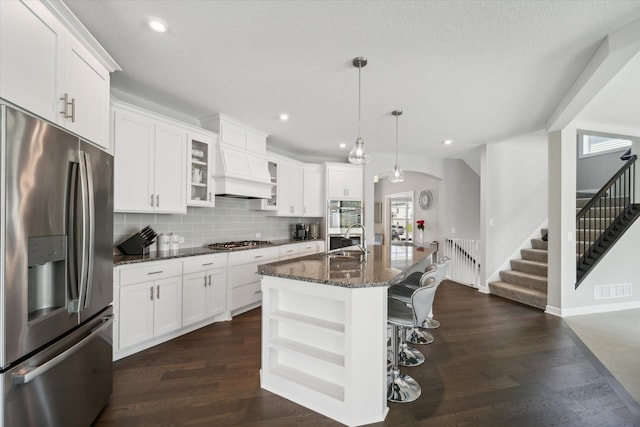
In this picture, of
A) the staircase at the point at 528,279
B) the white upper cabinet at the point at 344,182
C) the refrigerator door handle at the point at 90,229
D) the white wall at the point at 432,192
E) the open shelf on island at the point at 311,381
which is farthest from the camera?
the white wall at the point at 432,192

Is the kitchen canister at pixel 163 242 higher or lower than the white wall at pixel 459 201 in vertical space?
lower

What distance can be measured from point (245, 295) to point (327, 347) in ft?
7.00

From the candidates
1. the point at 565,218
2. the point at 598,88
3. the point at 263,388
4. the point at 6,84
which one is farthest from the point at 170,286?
the point at 565,218

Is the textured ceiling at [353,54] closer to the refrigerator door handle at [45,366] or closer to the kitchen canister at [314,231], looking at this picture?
the refrigerator door handle at [45,366]

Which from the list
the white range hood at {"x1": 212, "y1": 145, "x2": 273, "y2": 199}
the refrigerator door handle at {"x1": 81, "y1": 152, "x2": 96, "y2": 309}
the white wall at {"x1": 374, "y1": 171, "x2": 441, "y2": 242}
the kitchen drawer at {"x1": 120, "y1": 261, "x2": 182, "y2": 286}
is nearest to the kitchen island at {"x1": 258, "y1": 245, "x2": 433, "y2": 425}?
the refrigerator door handle at {"x1": 81, "y1": 152, "x2": 96, "y2": 309}

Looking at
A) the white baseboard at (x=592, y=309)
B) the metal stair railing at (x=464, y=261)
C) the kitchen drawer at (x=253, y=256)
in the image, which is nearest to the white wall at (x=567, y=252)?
the white baseboard at (x=592, y=309)

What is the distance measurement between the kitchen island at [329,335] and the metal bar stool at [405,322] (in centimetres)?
19

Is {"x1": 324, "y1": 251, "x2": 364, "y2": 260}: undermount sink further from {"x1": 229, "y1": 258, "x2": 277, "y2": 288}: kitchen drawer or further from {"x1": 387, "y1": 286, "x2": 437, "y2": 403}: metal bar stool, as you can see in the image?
{"x1": 229, "y1": 258, "x2": 277, "y2": 288}: kitchen drawer

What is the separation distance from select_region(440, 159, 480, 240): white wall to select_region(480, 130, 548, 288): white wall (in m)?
1.16

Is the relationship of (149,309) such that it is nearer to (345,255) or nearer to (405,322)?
Answer: (345,255)

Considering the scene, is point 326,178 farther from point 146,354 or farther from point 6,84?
point 6,84

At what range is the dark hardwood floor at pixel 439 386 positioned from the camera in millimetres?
1924

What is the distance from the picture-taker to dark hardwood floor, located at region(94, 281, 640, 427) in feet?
6.31

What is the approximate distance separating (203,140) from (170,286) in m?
1.80
